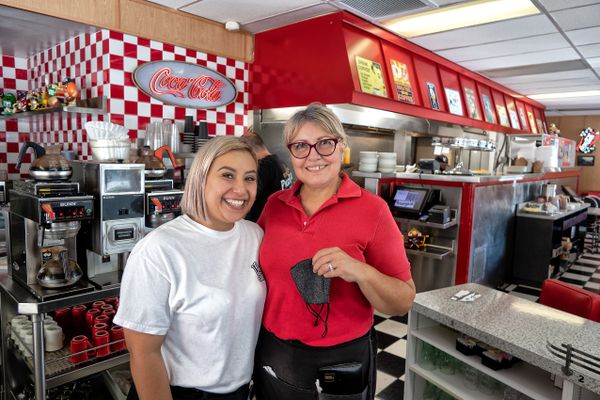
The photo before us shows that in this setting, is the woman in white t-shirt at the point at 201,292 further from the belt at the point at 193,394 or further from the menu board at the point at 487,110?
the menu board at the point at 487,110

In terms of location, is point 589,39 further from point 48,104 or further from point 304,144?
point 48,104

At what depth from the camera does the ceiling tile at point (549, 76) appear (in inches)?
268

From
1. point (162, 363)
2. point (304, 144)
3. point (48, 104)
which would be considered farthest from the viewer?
point (48, 104)

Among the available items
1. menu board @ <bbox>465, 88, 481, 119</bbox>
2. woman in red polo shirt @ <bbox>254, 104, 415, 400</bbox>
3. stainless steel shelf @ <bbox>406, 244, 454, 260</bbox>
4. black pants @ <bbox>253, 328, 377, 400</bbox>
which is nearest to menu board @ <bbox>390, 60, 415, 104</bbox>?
stainless steel shelf @ <bbox>406, 244, 454, 260</bbox>

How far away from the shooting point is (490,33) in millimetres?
4887

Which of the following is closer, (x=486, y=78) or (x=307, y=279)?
(x=307, y=279)

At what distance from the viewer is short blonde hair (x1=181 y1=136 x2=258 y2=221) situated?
145 cm

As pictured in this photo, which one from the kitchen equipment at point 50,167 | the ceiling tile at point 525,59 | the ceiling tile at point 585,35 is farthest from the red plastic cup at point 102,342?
the ceiling tile at point 525,59

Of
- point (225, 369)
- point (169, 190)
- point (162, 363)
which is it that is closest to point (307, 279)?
point (225, 369)

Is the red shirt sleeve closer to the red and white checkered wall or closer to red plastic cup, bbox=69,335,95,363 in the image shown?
red plastic cup, bbox=69,335,95,363

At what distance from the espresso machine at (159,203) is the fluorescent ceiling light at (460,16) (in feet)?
10.6

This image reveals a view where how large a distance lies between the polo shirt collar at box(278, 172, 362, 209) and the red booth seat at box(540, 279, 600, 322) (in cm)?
149

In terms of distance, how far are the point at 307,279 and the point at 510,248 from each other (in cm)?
528

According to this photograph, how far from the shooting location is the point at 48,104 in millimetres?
3871
